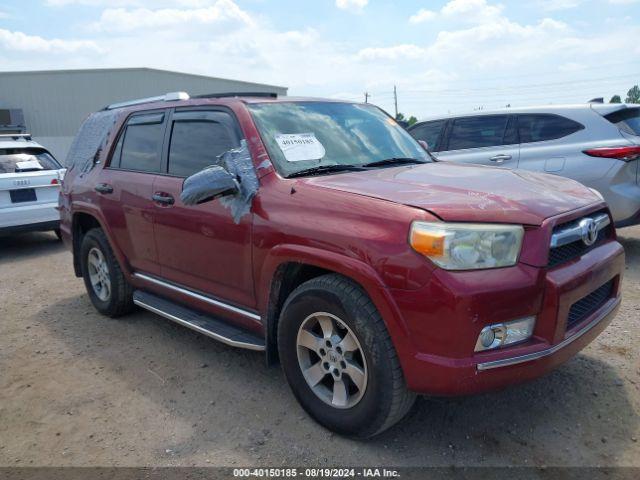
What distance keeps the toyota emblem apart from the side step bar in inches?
74.0

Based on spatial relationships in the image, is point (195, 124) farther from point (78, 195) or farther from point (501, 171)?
point (501, 171)

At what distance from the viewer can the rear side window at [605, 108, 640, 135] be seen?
562 centimetres

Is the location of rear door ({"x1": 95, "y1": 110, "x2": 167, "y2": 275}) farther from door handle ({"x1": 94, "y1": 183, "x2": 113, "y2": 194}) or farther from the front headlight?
the front headlight

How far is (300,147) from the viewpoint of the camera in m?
3.26

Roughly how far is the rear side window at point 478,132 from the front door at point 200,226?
4218 millimetres

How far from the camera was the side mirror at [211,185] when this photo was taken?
3002 mm

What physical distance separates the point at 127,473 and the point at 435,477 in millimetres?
1519

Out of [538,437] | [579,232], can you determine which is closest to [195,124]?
[579,232]

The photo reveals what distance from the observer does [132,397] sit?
10.9ft

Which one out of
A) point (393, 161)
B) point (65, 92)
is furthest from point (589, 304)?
point (65, 92)

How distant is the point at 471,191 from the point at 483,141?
14.3 feet

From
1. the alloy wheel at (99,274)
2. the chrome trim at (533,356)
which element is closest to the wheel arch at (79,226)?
the alloy wheel at (99,274)

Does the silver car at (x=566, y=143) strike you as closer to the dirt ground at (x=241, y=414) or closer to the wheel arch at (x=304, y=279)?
the dirt ground at (x=241, y=414)

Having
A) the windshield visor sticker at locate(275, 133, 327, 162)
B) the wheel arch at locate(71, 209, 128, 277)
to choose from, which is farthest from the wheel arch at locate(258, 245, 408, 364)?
the wheel arch at locate(71, 209, 128, 277)
